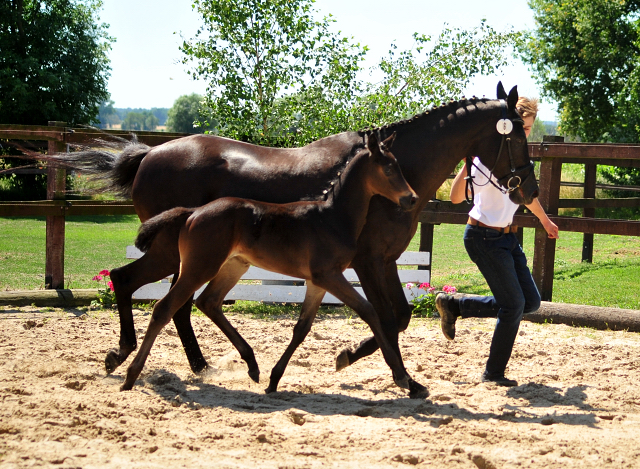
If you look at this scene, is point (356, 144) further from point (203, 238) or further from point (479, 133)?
point (203, 238)

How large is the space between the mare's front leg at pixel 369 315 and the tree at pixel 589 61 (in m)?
20.6

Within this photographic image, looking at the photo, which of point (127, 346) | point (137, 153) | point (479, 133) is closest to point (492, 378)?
point (479, 133)

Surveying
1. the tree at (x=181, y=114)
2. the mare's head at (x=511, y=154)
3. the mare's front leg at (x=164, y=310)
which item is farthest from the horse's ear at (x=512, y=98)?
the tree at (x=181, y=114)

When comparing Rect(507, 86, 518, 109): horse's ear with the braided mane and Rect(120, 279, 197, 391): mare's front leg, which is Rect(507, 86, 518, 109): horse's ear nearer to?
the braided mane

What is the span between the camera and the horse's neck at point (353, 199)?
4113 mm

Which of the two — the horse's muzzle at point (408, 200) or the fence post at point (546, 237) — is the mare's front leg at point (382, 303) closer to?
the horse's muzzle at point (408, 200)

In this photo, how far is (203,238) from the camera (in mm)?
3992

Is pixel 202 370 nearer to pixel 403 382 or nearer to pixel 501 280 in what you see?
pixel 403 382

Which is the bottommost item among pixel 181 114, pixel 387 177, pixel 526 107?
pixel 387 177

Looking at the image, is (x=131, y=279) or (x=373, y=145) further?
(x=131, y=279)

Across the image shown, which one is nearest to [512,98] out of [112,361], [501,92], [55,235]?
[501,92]

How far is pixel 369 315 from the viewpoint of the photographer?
3.93m

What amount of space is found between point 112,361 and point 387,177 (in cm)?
229

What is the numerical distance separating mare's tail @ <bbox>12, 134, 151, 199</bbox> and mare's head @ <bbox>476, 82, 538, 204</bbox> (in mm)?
2690
